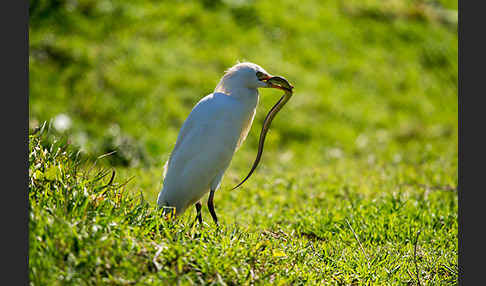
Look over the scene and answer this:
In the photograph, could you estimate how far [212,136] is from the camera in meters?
4.27

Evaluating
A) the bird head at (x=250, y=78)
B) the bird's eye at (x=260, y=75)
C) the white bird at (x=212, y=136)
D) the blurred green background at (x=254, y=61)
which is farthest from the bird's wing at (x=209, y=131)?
the blurred green background at (x=254, y=61)

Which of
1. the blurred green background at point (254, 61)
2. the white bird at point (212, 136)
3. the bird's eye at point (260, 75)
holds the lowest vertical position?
the blurred green background at point (254, 61)

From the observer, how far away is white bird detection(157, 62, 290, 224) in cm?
424

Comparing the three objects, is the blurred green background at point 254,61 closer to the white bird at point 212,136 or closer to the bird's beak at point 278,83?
the white bird at point 212,136

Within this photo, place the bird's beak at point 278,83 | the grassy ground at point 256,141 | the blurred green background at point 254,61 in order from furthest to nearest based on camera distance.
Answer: the blurred green background at point 254,61 < the bird's beak at point 278,83 < the grassy ground at point 256,141

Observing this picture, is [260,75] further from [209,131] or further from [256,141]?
[256,141]

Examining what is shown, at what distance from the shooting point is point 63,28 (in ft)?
33.6

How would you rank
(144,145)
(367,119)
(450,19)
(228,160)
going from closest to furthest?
(228,160)
(144,145)
(367,119)
(450,19)

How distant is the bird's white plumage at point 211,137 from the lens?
4.24 m

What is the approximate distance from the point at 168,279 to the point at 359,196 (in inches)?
134

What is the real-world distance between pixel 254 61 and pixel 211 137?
668 cm

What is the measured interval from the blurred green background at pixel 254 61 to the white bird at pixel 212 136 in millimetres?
2204

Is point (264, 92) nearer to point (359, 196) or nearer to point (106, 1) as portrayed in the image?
point (106, 1)

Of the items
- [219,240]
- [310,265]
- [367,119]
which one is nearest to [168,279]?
[219,240]
